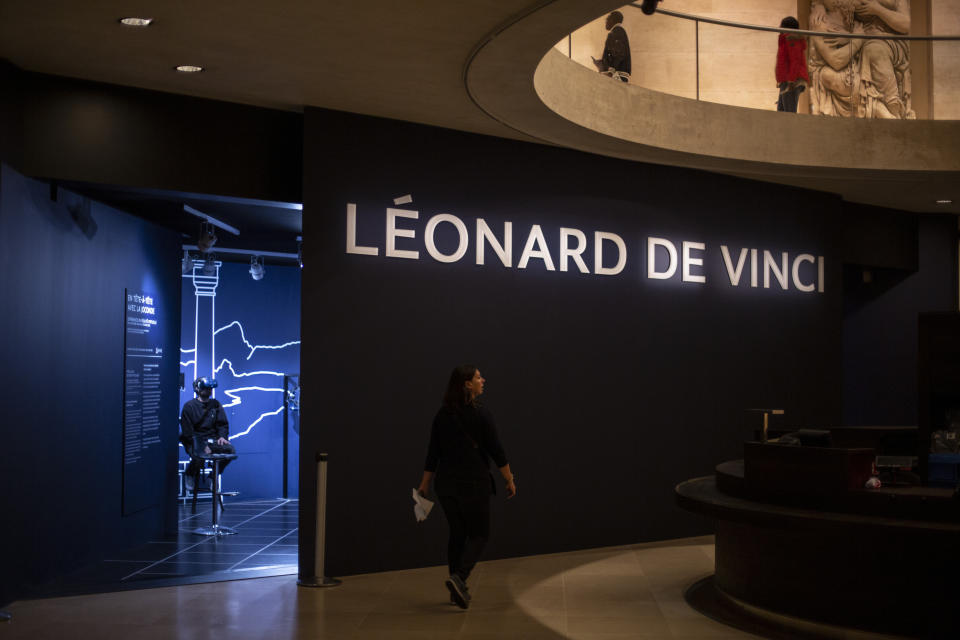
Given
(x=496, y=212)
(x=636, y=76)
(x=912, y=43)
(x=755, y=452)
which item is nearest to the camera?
(x=755, y=452)

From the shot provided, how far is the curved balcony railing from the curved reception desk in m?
5.14

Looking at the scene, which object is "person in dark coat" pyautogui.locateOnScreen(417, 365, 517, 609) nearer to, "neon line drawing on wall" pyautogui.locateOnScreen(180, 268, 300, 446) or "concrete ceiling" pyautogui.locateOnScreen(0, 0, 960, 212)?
"concrete ceiling" pyautogui.locateOnScreen(0, 0, 960, 212)

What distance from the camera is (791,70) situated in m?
9.02

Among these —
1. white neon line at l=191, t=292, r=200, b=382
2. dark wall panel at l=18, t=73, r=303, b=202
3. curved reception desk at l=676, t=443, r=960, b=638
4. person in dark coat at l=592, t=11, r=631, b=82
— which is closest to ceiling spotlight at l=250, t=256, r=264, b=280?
white neon line at l=191, t=292, r=200, b=382

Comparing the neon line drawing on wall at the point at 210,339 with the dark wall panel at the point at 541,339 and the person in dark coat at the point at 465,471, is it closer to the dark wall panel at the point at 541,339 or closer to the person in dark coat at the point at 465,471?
the dark wall panel at the point at 541,339

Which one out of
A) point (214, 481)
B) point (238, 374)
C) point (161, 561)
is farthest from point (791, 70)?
point (161, 561)

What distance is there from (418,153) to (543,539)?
10.5 feet

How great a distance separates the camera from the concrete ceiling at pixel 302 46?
4840mm

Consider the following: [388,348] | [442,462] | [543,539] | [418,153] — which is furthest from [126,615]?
[418,153]

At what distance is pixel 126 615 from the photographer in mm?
5434

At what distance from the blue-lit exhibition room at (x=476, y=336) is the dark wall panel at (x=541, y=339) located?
0.09ft

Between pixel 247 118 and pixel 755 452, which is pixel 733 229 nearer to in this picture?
pixel 755 452

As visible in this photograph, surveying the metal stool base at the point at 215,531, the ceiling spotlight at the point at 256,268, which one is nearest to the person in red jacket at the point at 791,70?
the ceiling spotlight at the point at 256,268

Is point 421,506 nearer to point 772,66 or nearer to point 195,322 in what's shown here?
point 195,322
